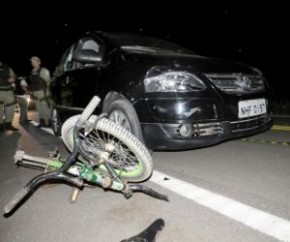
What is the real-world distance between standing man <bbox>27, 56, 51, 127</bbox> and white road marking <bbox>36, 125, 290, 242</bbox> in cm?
506

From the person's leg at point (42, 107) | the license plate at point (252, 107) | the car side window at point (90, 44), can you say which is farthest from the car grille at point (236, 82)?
the person's leg at point (42, 107)

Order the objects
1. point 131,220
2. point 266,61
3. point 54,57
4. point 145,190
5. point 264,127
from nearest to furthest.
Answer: point 131,220, point 145,190, point 264,127, point 266,61, point 54,57

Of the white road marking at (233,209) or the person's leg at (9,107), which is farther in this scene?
the person's leg at (9,107)

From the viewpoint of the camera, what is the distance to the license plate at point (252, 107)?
4.17m

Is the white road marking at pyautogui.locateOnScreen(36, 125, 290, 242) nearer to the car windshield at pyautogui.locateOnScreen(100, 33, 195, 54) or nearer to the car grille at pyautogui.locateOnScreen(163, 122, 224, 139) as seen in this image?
the car grille at pyautogui.locateOnScreen(163, 122, 224, 139)

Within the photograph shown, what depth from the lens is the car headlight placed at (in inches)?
153

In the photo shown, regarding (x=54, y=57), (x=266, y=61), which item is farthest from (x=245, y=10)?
(x=54, y=57)

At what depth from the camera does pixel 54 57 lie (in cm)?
4772

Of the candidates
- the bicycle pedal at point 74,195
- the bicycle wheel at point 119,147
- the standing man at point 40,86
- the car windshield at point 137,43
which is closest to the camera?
A: the bicycle wheel at point 119,147

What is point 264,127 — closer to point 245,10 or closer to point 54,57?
point 245,10

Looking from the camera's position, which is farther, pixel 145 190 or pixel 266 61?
pixel 266 61

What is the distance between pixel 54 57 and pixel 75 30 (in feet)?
26.9

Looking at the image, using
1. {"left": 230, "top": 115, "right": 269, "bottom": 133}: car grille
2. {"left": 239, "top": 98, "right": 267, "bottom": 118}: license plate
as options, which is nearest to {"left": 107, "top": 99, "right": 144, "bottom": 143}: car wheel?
{"left": 230, "top": 115, "right": 269, "bottom": 133}: car grille

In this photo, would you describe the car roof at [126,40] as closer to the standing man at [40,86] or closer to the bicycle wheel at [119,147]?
the bicycle wheel at [119,147]
